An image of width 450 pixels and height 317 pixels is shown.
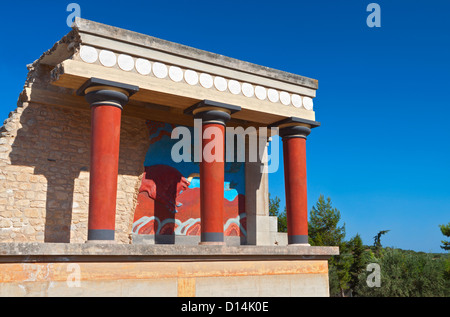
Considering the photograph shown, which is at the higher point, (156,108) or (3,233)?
(156,108)

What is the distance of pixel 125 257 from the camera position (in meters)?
7.42

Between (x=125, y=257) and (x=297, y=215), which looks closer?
(x=125, y=257)

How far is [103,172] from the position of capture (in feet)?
27.1

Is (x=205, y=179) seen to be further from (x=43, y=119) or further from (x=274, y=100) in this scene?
(x=43, y=119)

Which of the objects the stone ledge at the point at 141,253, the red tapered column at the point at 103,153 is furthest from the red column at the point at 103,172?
the stone ledge at the point at 141,253

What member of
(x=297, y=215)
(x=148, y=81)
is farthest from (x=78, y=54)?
(x=297, y=215)

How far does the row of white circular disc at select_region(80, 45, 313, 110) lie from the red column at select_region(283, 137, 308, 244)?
42.2 inches

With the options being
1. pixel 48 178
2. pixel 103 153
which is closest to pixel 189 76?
pixel 103 153

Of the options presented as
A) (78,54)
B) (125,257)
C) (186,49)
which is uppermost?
(186,49)

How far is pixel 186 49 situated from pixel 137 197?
372 cm

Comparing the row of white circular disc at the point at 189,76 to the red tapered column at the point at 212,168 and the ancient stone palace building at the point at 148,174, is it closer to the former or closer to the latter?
the ancient stone palace building at the point at 148,174

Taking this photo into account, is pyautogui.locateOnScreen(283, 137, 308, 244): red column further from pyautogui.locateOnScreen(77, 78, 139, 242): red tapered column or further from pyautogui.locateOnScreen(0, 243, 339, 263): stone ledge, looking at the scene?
pyautogui.locateOnScreen(77, 78, 139, 242): red tapered column
